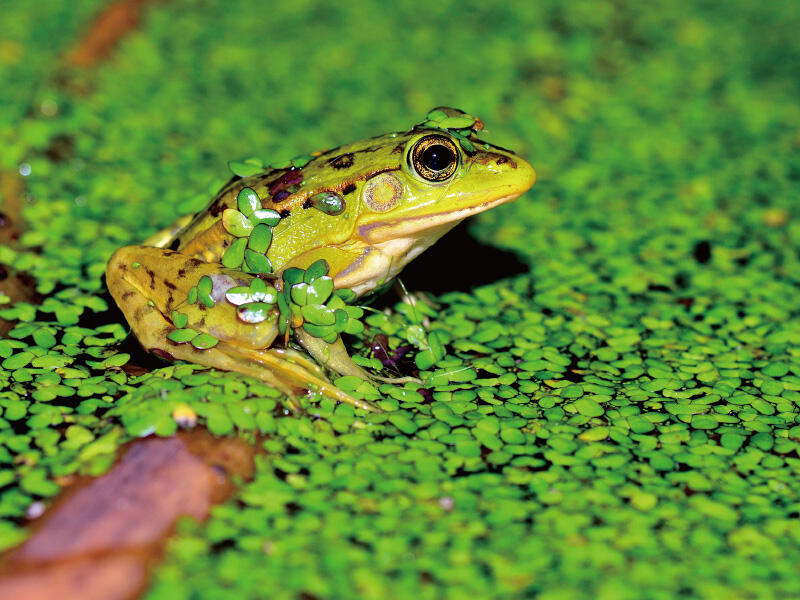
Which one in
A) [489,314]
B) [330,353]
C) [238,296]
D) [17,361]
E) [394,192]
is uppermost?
[394,192]

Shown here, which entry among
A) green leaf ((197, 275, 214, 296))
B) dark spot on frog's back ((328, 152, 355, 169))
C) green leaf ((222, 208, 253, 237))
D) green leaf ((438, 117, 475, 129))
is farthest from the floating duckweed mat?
green leaf ((438, 117, 475, 129))

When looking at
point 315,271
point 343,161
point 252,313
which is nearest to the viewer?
point 252,313

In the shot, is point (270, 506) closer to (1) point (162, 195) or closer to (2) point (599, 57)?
(1) point (162, 195)

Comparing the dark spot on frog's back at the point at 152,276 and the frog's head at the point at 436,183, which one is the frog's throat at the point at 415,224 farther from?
the dark spot on frog's back at the point at 152,276

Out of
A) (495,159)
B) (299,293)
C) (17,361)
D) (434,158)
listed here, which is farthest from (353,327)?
(17,361)

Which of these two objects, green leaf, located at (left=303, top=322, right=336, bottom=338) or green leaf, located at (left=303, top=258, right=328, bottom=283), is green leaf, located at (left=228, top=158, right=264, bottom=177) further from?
green leaf, located at (left=303, top=322, right=336, bottom=338)

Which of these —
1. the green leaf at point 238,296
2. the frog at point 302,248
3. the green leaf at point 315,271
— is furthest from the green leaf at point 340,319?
the green leaf at point 238,296

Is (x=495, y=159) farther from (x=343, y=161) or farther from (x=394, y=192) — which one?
(x=343, y=161)
